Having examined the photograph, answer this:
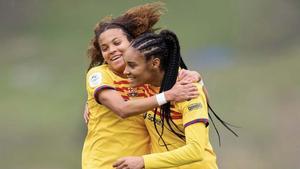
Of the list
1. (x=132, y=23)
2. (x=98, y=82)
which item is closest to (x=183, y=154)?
(x=98, y=82)

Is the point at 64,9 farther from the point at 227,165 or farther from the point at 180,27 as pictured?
the point at 227,165

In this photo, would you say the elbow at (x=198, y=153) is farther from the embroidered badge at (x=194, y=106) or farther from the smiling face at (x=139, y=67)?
the smiling face at (x=139, y=67)

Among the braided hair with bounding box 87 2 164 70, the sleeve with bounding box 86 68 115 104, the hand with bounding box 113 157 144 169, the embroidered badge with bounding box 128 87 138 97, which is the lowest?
the hand with bounding box 113 157 144 169

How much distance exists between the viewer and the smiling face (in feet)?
13.0

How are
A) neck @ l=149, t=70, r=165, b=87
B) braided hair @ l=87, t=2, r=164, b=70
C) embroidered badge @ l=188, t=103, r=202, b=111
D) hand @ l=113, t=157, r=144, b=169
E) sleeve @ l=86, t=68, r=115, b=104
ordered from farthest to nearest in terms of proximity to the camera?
braided hair @ l=87, t=2, r=164, b=70, sleeve @ l=86, t=68, r=115, b=104, neck @ l=149, t=70, r=165, b=87, embroidered badge @ l=188, t=103, r=202, b=111, hand @ l=113, t=157, r=144, b=169

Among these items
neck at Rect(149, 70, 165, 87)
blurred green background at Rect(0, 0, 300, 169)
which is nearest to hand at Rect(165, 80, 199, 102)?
neck at Rect(149, 70, 165, 87)

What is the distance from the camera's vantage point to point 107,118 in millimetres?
4348

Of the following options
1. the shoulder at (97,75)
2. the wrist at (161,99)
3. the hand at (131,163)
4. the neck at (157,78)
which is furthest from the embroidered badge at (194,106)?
the shoulder at (97,75)

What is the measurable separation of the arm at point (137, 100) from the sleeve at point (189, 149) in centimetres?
9

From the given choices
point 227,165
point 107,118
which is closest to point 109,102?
point 107,118

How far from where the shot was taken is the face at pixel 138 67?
13.0ft

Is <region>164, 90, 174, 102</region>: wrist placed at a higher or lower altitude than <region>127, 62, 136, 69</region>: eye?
lower

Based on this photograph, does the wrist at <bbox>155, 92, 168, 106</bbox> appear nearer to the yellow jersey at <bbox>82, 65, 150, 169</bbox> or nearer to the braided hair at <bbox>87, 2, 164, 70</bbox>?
the yellow jersey at <bbox>82, 65, 150, 169</bbox>

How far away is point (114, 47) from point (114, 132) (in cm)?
42
